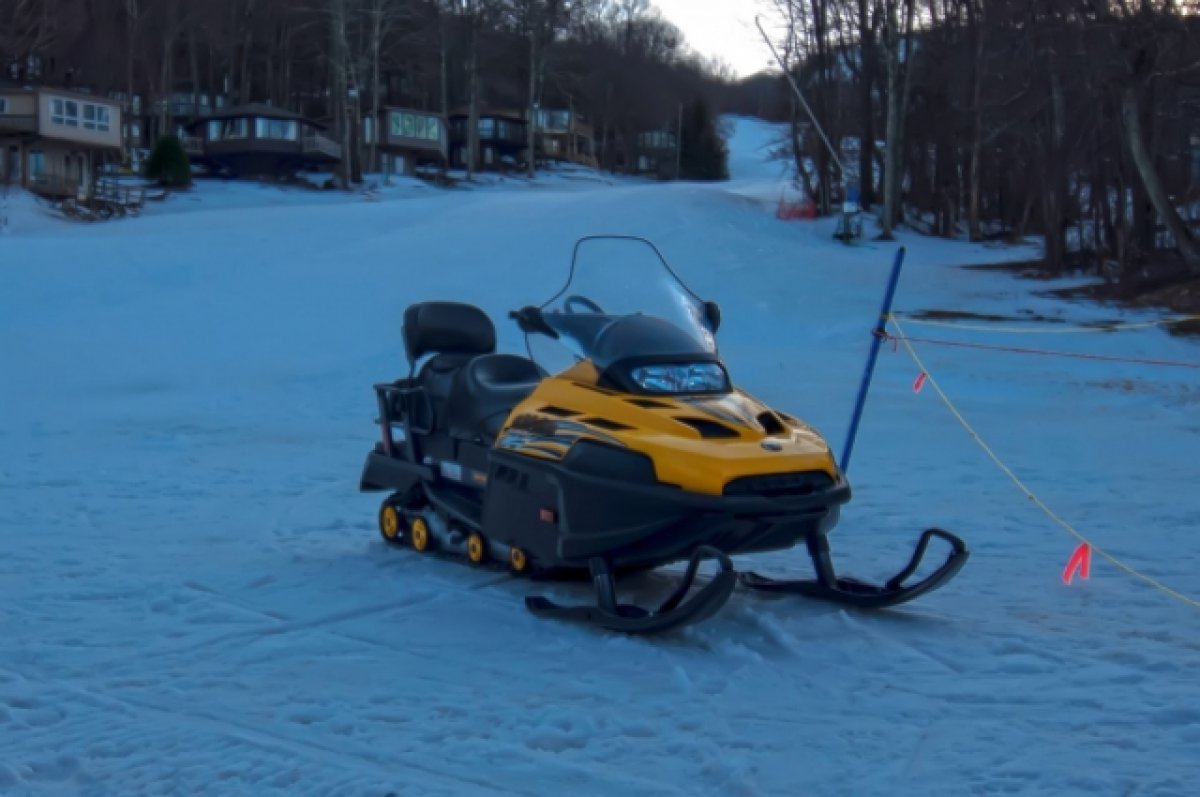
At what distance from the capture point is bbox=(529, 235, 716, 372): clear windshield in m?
6.72

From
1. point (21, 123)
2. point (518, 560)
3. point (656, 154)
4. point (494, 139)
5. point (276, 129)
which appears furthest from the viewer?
point (656, 154)

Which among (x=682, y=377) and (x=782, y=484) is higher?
(x=682, y=377)

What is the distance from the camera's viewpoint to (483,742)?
4672 millimetres

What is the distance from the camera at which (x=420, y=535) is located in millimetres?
7910

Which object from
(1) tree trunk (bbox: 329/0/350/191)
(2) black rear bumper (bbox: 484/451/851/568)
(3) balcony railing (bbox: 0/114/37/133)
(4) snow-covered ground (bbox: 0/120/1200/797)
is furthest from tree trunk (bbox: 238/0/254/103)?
(2) black rear bumper (bbox: 484/451/851/568)

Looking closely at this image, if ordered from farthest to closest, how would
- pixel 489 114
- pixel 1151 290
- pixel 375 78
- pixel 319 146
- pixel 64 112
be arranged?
pixel 489 114
pixel 319 146
pixel 375 78
pixel 64 112
pixel 1151 290

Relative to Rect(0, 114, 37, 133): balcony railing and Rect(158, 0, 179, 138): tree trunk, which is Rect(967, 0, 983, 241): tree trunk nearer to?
Rect(0, 114, 37, 133): balcony railing

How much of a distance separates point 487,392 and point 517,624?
1.73 meters

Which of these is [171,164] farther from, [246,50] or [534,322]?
[534,322]

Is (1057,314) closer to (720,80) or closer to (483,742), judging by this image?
(483,742)

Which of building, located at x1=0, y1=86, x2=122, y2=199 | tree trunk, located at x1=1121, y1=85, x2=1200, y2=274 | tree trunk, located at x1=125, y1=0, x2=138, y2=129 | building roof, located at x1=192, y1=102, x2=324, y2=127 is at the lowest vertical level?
tree trunk, located at x1=1121, y1=85, x2=1200, y2=274

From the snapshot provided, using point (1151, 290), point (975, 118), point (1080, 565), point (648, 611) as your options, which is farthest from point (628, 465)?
point (975, 118)

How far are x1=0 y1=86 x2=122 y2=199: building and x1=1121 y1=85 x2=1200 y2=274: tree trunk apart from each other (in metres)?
33.1

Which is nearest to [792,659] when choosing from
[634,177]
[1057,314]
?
[1057,314]
